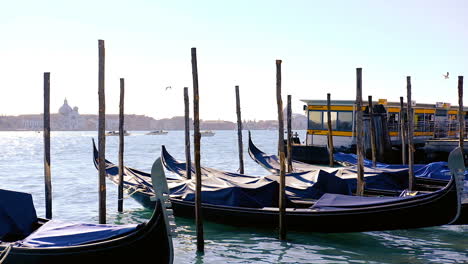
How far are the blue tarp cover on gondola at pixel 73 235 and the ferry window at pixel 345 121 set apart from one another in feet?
67.5

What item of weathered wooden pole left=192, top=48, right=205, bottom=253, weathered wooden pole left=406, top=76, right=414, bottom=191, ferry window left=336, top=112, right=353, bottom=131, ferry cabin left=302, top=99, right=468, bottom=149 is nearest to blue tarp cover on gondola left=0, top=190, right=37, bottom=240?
weathered wooden pole left=192, top=48, right=205, bottom=253

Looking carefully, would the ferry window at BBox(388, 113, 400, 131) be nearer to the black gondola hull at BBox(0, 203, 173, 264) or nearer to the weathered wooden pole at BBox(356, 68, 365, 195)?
the weathered wooden pole at BBox(356, 68, 365, 195)

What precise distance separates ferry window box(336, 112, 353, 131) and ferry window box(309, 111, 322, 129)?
3.44 feet

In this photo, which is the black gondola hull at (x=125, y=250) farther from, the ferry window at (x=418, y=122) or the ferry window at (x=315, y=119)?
the ferry window at (x=418, y=122)

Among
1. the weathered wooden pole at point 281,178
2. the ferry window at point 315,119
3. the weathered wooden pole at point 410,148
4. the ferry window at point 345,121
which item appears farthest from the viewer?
the ferry window at point 315,119

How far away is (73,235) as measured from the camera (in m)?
7.07

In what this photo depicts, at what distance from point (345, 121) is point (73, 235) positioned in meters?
21.1

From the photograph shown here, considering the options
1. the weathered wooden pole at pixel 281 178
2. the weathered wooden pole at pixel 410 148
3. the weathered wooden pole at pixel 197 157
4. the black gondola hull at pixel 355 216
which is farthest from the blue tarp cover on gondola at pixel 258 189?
the weathered wooden pole at pixel 410 148

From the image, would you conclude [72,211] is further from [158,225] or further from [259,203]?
[158,225]

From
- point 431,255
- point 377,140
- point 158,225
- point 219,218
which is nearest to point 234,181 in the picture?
point 219,218

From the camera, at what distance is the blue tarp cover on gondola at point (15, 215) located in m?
8.01

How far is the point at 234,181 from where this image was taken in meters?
12.9

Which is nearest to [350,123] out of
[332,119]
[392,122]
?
[332,119]

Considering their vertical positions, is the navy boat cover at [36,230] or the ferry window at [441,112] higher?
the ferry window at [441,112]
